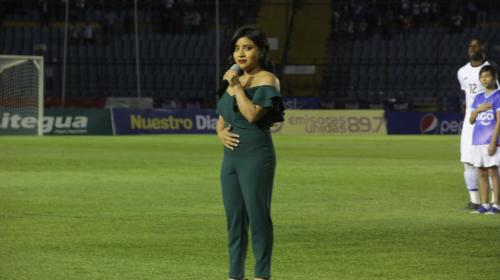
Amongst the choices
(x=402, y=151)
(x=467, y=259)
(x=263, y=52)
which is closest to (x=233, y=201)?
(x=263, y=52)

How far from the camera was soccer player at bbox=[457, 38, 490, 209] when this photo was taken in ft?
51.5

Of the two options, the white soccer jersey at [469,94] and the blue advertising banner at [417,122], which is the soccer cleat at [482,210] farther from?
the blue advertising banner at [417,122]

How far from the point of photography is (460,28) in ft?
186

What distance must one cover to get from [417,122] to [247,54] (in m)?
41.5

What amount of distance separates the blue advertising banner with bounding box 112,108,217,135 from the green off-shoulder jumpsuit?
3673cm

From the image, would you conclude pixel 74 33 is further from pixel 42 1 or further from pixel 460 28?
pixel 460 28

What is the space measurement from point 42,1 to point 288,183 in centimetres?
3357

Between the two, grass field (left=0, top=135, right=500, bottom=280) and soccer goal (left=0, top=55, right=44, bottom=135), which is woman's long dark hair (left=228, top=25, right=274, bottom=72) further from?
soccer goal (left=0, top=55, right=44, bottom=135)

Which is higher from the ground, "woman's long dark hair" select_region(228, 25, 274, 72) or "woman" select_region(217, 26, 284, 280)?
"woman's long dark hair" select_region(228, 25, 274, 72)

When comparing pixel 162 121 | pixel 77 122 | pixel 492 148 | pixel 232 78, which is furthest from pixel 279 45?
pixel 232 78

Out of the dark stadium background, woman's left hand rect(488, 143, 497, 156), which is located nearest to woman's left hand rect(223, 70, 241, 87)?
woman's left hand rect(488, 143, 497, 156)

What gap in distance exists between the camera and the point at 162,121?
150 ft

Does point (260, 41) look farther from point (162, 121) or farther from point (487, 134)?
point (162, 121)

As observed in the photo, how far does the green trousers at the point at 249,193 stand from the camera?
763 centimetres
